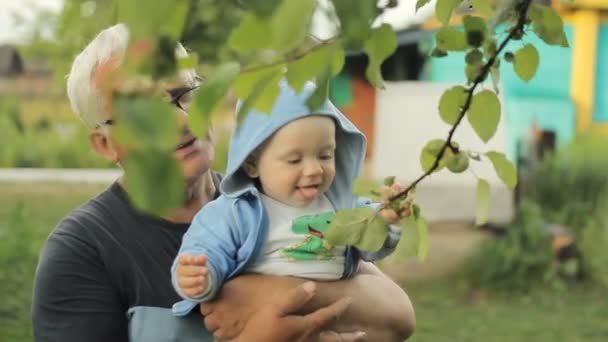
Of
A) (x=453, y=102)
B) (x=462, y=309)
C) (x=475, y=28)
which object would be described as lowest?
(x=462, y=309)

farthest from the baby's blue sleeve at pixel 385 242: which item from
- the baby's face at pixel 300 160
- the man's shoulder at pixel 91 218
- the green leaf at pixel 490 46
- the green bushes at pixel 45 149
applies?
the green bushes at pixel 45 149

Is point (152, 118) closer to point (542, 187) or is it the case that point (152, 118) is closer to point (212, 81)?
point (212, 81)

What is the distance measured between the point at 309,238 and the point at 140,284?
44cm

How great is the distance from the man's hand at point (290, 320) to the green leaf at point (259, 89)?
2.92 feet

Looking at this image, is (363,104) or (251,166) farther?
(363,104)

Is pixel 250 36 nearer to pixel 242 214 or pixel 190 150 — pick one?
pixel 242 214

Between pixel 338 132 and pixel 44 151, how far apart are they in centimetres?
1068

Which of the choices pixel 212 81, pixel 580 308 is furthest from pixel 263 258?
pixel 580 308

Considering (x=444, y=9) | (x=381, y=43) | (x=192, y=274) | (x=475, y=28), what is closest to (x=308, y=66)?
(x=381, y=43)

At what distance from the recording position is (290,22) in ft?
3.43

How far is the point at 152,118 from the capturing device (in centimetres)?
89

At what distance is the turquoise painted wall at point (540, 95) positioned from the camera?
8594 millimetres

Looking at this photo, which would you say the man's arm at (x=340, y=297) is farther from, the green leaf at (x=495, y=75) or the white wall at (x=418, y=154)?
the white wall at (x=418, y=154)

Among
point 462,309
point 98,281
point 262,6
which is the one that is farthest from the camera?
point 462,309
